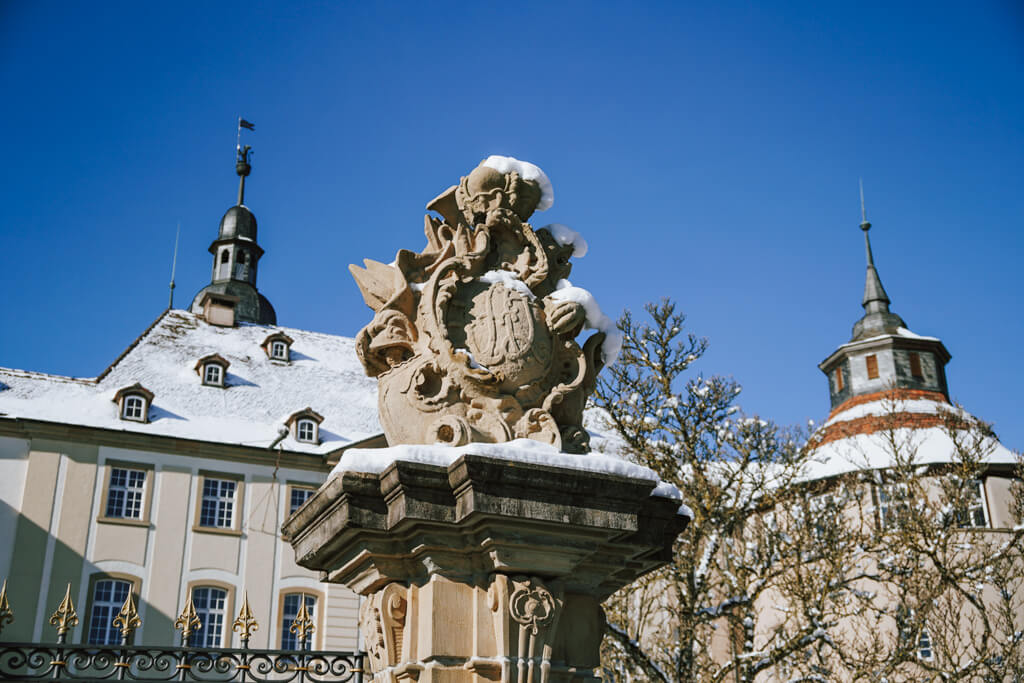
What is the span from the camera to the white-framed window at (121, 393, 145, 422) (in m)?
27.0

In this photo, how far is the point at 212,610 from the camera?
2602 cm

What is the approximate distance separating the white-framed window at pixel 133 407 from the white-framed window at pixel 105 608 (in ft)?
14.1

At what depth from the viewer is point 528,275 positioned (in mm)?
5133

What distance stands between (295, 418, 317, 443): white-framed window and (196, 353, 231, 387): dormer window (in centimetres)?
284

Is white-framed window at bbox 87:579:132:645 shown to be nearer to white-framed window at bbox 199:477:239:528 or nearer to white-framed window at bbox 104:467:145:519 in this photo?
white-framed window at bbox 104:467:145:519

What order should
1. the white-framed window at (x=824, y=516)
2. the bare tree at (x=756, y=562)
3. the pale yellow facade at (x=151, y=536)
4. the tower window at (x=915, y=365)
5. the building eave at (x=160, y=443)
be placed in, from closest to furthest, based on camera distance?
the bare tree at (x=756, y=562)
the white-framed window at (x=824, y=516)
the pale yellow facade at (x=151, y=536)
the building eave at (x=160, y=443)
the tower window at (x=915, y=365)

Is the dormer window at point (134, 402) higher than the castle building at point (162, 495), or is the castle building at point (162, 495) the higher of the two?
the dormer window at point (134, 402)

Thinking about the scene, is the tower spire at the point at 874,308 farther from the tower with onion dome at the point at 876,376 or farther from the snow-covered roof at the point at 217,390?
the snow-covered roof at the point at 217,390

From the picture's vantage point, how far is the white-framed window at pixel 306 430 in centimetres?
2877

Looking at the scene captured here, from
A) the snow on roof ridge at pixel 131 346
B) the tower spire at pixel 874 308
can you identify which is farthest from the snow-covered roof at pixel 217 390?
the tower spire at pixel 874 308

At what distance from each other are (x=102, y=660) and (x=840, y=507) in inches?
586

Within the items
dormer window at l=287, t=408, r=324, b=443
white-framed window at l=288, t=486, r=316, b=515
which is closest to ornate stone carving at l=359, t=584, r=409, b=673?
white-framed window at l=288, t=486, r=316, b=515

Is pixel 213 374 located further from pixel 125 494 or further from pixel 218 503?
pixel 125 494

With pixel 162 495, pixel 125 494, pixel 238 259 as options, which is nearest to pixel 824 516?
pixel 162 495
